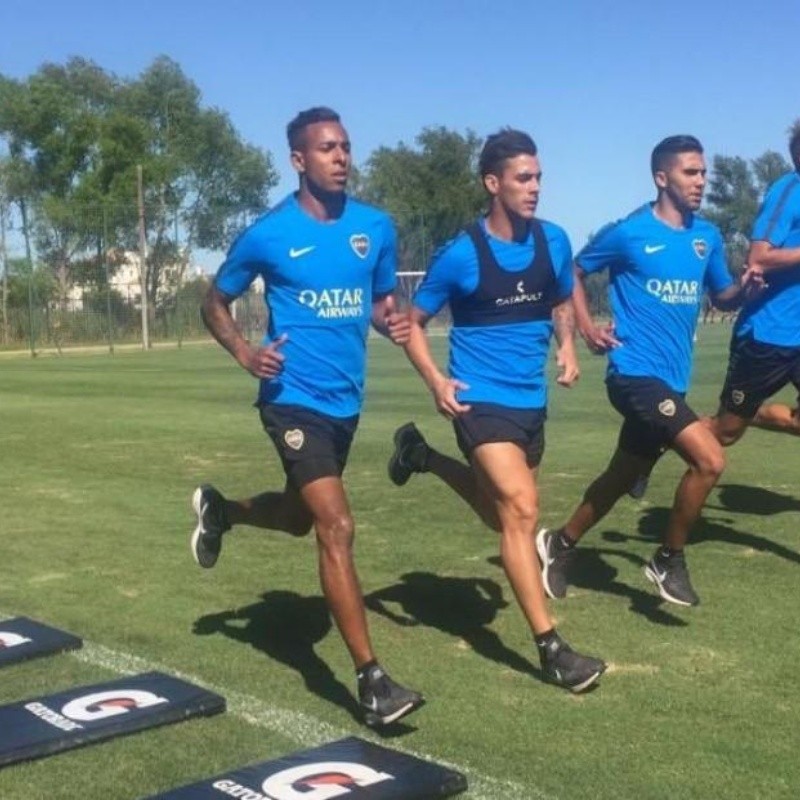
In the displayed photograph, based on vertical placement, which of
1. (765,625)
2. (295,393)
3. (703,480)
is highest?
(295,393)

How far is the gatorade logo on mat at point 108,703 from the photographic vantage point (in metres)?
4.73

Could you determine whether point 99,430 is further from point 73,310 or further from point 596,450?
point 73,310

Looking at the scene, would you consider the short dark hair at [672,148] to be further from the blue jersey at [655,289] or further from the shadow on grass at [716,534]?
the shadow on grass at [716,534]

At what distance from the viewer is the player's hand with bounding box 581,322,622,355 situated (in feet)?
21.3

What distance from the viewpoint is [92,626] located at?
243 inches

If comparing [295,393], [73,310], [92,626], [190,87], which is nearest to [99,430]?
[92,626]

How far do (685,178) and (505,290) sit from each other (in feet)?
4.44

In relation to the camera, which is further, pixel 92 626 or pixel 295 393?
pixel 92 626

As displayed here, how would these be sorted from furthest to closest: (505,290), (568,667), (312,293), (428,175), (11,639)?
(428,175) < (11,639) < (505,290) < (312,293) < (568,667)

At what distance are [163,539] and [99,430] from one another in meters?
7.30

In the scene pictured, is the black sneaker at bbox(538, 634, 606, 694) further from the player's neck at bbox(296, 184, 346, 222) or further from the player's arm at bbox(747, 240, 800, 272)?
the player's arm at bbox(747, 240, 800, 272)

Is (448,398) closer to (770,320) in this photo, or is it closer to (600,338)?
(600,338)

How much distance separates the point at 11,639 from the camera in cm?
576

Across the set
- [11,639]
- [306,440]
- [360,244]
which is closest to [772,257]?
[360,244]
